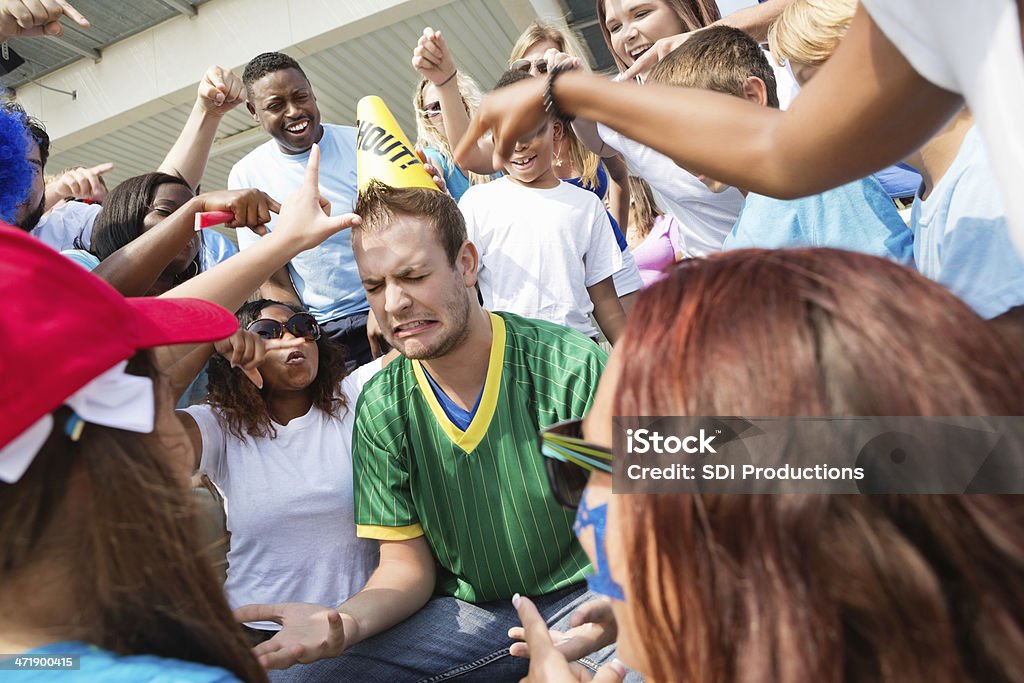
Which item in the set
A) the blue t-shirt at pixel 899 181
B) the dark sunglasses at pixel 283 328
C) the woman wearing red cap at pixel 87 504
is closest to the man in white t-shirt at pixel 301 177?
the dark sunglasses at pixel 283 328

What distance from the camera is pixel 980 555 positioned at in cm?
69

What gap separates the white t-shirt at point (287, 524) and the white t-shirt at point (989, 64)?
2.09m

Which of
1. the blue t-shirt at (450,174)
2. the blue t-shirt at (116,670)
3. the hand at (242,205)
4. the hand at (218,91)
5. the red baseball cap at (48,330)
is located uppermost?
the hand at (218,91)

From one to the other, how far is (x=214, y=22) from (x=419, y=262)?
6033mm

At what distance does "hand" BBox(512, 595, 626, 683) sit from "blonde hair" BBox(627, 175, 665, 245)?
3.38m

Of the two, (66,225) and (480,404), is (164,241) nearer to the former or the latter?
(480,404)

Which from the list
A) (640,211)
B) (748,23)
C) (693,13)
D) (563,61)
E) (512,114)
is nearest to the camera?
(512,114)

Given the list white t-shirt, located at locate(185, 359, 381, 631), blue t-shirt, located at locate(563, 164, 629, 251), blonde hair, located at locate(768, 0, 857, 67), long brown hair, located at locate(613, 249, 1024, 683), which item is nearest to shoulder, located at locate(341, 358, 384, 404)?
white t-shirt, located at locate(185, 359, 381, 631)

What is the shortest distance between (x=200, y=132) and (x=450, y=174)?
1.24 meters

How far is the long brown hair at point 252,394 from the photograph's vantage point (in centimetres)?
267

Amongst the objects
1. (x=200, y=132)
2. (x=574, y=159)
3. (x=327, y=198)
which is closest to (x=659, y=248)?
(x=574, y=159)

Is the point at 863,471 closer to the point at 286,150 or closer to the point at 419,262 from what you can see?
the point at 419,262

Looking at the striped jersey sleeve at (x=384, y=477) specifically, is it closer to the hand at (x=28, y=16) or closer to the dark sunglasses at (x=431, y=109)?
the hand at (x=28, y=16)

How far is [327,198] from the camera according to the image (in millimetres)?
3523
